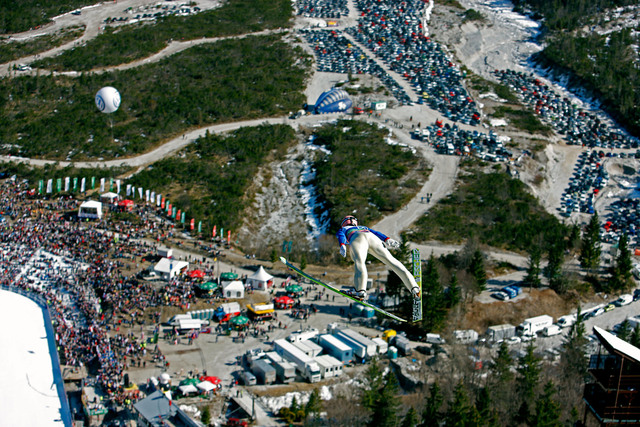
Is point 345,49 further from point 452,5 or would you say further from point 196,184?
point 196,184

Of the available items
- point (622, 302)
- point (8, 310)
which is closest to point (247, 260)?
point (8, 310)

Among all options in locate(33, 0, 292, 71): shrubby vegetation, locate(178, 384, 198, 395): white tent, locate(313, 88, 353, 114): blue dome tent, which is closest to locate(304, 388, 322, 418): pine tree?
locate(178, 384, 198, 395): white tent

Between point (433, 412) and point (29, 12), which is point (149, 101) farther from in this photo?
point (433, 412)

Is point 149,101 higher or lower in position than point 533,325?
higher

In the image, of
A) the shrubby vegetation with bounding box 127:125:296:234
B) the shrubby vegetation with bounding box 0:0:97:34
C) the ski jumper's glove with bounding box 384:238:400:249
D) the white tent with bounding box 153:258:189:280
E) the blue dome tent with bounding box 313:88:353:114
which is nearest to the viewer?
the ski jumper's glove with bounding box 384:238:400:249

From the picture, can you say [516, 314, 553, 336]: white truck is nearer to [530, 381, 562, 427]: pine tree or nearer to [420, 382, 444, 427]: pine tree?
[530, 381, 562, 427]: pine tree

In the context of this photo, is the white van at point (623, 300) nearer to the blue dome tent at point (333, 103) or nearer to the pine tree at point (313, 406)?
the pine tree at point (313, 406)

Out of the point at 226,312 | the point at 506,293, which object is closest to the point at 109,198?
the point at 226,312
